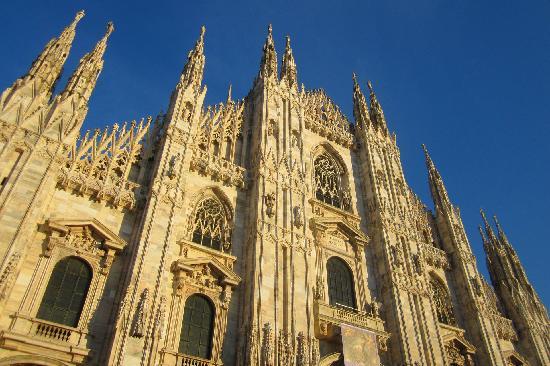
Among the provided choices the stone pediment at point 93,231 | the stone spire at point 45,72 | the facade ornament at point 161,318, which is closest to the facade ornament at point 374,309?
the facade ornament at point 161,318

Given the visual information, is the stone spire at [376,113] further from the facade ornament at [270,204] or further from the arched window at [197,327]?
the arched window at [197,327]

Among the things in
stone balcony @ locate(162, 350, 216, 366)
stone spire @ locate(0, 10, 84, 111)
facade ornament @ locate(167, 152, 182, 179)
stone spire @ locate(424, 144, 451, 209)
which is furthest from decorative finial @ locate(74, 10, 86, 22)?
stone spire @ locate(424, 144, 451, 209)

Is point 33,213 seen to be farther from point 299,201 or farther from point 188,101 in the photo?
point 299,201

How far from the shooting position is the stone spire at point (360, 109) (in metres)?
27.8

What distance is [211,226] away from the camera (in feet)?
58.8

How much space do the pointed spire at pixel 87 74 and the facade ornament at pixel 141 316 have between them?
25.7ft

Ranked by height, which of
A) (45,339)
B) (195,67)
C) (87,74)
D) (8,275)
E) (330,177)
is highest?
(195,67)

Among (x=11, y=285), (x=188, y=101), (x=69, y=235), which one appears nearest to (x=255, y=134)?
(x=188, y=101)

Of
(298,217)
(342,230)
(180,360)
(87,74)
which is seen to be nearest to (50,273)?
(180,360)

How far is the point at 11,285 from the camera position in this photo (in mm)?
12031

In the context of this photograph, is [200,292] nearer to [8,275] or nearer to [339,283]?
[8,275]

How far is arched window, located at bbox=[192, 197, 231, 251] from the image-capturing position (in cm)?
1742

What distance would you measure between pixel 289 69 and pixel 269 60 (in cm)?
143

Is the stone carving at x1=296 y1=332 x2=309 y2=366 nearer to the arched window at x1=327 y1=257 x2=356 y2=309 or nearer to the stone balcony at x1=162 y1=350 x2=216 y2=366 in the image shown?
the stone balcony at x1=162 y1=350 x2=216 y2=366
